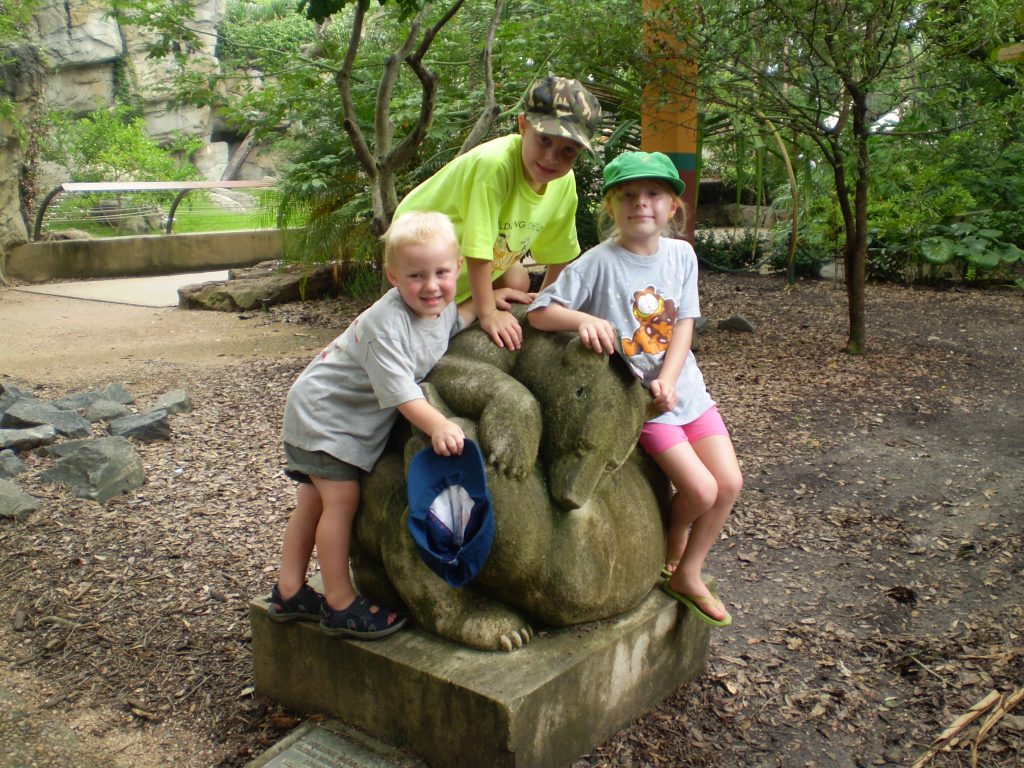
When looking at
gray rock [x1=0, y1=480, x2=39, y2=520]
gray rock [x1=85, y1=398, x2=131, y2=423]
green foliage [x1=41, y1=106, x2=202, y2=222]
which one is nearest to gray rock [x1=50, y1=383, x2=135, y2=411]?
gray rock [x1=85, y1=398, x2=131, y2=423]

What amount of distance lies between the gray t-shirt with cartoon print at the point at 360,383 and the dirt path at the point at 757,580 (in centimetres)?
91

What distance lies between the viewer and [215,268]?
14711 millimetres

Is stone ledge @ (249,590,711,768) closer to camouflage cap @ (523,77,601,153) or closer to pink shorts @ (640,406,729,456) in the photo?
pink shorts @ (640,406,729,456)

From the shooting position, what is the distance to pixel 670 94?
721cm

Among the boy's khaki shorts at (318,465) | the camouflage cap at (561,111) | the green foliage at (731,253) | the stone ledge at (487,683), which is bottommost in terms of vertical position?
the stone ledge at (487,683)

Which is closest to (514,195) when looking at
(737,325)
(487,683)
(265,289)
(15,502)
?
(487,683)

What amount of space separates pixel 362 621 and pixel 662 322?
1.20m

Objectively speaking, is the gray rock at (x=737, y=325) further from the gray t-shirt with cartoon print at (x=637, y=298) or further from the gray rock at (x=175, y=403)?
the gray t-shirt with cartoon print at (x=637, y=298)

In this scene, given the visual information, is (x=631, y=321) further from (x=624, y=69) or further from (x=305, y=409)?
(x=624, y=69)

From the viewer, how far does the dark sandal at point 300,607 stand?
9.09ft

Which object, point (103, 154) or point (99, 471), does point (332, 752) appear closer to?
point (99, 471)

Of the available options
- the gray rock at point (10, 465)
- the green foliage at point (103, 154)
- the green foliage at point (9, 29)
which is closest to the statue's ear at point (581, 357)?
the gray rock at point (10, 465)

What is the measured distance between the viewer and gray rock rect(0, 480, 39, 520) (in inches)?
175

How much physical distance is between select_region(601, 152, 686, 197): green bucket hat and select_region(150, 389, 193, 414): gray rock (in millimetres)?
4162
